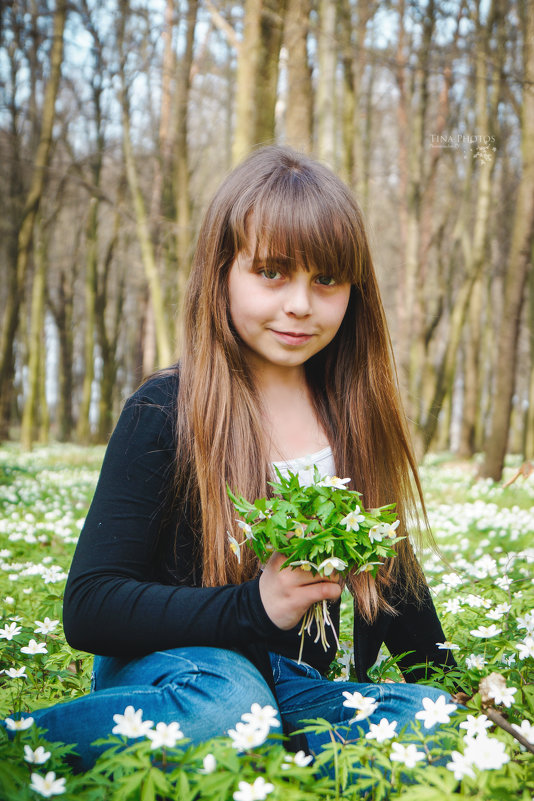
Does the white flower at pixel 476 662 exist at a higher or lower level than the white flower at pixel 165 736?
lower

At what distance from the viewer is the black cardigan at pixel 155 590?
164 centimetres

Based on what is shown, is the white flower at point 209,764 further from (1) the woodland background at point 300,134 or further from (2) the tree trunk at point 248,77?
(2) the tree trunk at point 248,77

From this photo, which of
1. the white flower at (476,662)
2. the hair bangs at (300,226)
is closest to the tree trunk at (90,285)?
the hair bangs at (300,226)

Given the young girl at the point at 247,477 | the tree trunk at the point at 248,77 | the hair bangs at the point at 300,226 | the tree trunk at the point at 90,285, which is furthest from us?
the tree trunk at the point at 90,285

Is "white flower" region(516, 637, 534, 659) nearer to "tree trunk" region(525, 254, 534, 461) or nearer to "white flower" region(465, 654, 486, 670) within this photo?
"white flower" region(465, 654, 486, 670)

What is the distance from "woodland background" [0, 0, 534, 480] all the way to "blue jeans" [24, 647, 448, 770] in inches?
142

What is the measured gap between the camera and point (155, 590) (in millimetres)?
1662

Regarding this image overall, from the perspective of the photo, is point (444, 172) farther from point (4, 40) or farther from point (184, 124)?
point (4, 40)

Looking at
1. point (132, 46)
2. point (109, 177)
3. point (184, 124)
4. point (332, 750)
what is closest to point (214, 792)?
point (332, 750)

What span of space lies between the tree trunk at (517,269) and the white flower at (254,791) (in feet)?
21.4

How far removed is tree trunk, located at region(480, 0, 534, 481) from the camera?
688cm

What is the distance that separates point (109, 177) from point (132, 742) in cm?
1663

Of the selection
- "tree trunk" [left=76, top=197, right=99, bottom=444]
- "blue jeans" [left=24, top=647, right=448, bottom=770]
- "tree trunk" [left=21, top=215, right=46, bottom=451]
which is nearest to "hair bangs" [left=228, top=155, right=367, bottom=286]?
"blue jeans" [left=24, top=647, right=448, bottom=770]

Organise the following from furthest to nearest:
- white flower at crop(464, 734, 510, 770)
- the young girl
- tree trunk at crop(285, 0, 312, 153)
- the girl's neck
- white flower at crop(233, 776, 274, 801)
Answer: tree trunk at crop(285, 0, 312, 153), the girl's neck, the young girl, white flower at crop(464, 734, 510, 770), white flower at crop(233, 776, 274, 801)
